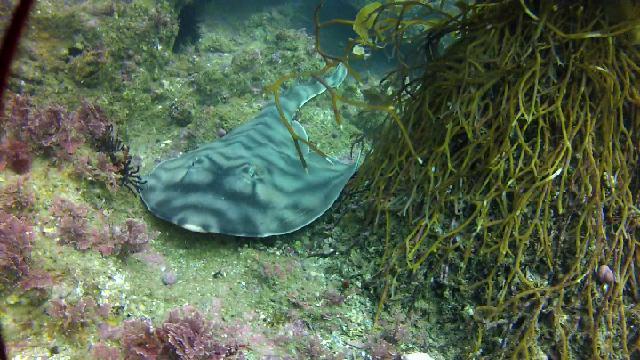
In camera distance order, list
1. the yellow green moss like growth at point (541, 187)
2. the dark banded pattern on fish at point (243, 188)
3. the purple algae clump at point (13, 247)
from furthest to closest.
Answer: the dark banded pattern on fish at point (243, 188) < the yellow green moss like growth at point (541, 187) < the purple algae clump at point (13, 247)

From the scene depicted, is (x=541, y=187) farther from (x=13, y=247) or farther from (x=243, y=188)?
(x=13, y=247)

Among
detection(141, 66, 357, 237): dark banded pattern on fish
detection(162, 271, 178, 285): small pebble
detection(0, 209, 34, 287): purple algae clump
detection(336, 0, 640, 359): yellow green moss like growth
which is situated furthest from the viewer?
detection(141, 66, 357, 237): dark banded pattern on fish

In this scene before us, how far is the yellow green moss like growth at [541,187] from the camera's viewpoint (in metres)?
3.10

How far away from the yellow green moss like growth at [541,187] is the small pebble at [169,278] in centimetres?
188

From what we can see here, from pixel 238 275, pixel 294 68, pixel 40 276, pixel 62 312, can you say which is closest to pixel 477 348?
pixel 238 275

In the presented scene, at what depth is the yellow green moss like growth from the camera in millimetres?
3104

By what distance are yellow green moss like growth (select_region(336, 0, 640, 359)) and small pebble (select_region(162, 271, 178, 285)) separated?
188 cm

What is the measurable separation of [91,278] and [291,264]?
5.57 feet

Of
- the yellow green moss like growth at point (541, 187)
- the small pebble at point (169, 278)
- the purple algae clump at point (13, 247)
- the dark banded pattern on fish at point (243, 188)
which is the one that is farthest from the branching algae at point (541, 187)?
the purple algae clump at point (13, 247)

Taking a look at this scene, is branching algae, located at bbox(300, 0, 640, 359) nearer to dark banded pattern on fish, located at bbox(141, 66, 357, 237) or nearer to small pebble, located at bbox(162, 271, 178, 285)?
A: dark banded pattern on fish, located at bbox(141, 66, 357, 237)

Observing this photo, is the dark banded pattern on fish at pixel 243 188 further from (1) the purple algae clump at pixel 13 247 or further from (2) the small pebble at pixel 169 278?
(1) the purple algae clump at pixel 13 247

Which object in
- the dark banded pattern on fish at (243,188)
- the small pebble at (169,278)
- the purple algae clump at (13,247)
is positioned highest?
the purple algae clump at (13,247)

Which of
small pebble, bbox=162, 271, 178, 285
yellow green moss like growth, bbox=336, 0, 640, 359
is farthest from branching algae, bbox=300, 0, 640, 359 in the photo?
small pebble, bbox=162, 271, 178, 285

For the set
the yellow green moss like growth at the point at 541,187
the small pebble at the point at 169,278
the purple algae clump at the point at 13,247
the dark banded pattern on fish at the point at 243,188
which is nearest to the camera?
the purple algae clump at the point at 13,247
